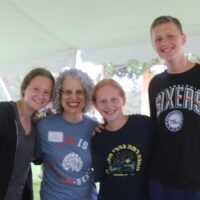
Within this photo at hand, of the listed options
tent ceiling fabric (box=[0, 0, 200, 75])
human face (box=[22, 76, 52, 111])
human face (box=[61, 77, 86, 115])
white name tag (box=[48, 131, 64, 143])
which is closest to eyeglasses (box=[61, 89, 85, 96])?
human face (box=[61, 77, 86, 115])

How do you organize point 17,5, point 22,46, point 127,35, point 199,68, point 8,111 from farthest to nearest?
point 22,46 → point 127,35 → point 17,5 → point 8,111 → point 199,68

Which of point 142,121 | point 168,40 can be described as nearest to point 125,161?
point 142,121

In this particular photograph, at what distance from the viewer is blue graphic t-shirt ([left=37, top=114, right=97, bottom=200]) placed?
196 cm

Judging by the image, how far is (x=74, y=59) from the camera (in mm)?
3658

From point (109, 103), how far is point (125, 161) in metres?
0.35

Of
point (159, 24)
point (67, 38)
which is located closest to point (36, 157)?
point (159, 24)

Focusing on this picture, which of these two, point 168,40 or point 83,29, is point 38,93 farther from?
point 83,29

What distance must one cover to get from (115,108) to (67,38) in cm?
176

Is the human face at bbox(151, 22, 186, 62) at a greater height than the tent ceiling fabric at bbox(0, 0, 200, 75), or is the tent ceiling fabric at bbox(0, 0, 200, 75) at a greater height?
the tent ceiling fabric at bbox(0, 0, 200, 75)

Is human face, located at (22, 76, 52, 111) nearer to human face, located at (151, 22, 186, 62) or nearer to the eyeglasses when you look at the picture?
the eyeglasses

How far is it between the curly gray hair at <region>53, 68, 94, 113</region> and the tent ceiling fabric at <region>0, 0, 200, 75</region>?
80 cm

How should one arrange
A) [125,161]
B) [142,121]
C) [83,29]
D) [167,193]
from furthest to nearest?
[83,29] → [142,121] → [125,161] → [167,193]

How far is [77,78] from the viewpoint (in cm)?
216

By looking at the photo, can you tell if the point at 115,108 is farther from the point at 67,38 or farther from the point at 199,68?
the point at 67,38
